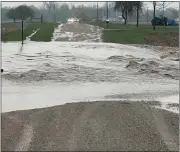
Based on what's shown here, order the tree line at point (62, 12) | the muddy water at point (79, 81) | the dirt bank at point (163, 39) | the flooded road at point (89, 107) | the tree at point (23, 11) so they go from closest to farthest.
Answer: the flooded road at point (89, 107)
the muddy water at point (79, 81)
the dirt bank at point (163, 39)
the tree at point (23, 11)
the tree line at point (62, 12)

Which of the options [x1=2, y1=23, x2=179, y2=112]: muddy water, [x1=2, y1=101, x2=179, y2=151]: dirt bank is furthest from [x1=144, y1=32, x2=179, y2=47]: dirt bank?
[x1=2, y1=101, x2=179, y2=151]: dirt bank

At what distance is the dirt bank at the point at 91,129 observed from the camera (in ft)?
19.6

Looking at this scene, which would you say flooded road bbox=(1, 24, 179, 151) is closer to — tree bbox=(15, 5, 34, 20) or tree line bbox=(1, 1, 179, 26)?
tree line bbox=(1, 1, 179, 26)

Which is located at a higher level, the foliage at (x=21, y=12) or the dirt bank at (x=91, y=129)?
the foliage at (x=21, y=12)

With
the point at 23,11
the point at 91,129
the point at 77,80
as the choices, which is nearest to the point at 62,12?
the point at 23,11

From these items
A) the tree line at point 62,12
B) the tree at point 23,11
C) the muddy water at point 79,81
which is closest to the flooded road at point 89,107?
the muddy water at point 79,81

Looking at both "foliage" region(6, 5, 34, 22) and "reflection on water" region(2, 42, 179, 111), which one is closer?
"reflection on water" region(2, 42, 179, 111)

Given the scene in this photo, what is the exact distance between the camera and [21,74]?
1379cm

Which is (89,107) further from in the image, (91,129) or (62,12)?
(62,12)

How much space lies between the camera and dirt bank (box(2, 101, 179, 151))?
599 cm

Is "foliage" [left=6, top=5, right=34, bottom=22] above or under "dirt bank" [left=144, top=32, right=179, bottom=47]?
above

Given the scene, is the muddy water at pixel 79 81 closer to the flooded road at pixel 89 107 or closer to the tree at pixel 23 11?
the flooded road at pixel 89 107

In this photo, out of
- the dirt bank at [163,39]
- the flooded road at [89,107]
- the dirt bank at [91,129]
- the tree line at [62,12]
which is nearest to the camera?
the dirt bank at [91,129]

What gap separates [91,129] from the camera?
6742 mm
